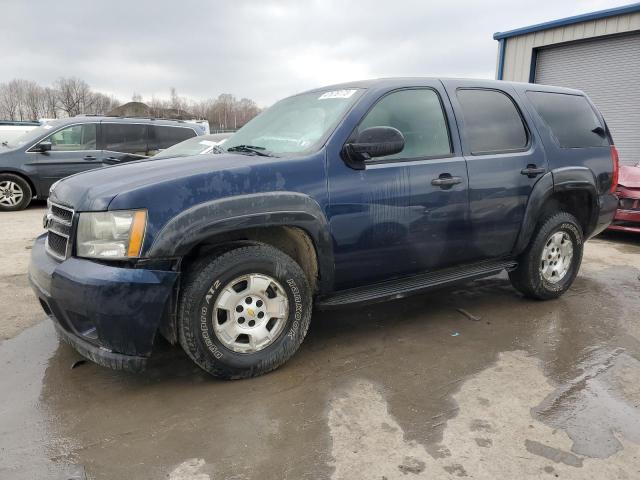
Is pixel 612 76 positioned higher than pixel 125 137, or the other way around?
pixel 612 76

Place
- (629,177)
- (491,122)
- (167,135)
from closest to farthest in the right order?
(491,122)
(629,177)
(167,135)

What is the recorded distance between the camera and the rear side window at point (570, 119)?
14.0 ft

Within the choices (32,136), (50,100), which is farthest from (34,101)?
(32,136)

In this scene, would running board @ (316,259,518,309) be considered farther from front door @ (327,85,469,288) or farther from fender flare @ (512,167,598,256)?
fender flare @ (512,167,598,256)

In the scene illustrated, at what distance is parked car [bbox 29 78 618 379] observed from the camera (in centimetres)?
263

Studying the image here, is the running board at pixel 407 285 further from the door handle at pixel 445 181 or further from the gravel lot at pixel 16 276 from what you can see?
the gravel lot at pixel 16 276

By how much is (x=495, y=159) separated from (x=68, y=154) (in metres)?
8.56

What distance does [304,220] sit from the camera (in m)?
2.95

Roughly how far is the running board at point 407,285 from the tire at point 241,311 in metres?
0.25

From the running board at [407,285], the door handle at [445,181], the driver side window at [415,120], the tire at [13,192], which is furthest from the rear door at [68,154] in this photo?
the door handle at [445,181]

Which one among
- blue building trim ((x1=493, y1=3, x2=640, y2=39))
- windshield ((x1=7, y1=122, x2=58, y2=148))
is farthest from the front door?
blue building trim ((x1=493, y1=3, x2=640, y2=39))

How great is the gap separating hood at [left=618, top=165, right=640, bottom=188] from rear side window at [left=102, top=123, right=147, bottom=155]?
339 inches

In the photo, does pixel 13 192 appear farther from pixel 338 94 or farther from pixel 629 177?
pixel 629 177

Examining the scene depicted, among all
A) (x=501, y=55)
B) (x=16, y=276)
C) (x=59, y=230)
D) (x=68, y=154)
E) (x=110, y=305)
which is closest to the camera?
(x=110, y=305)
